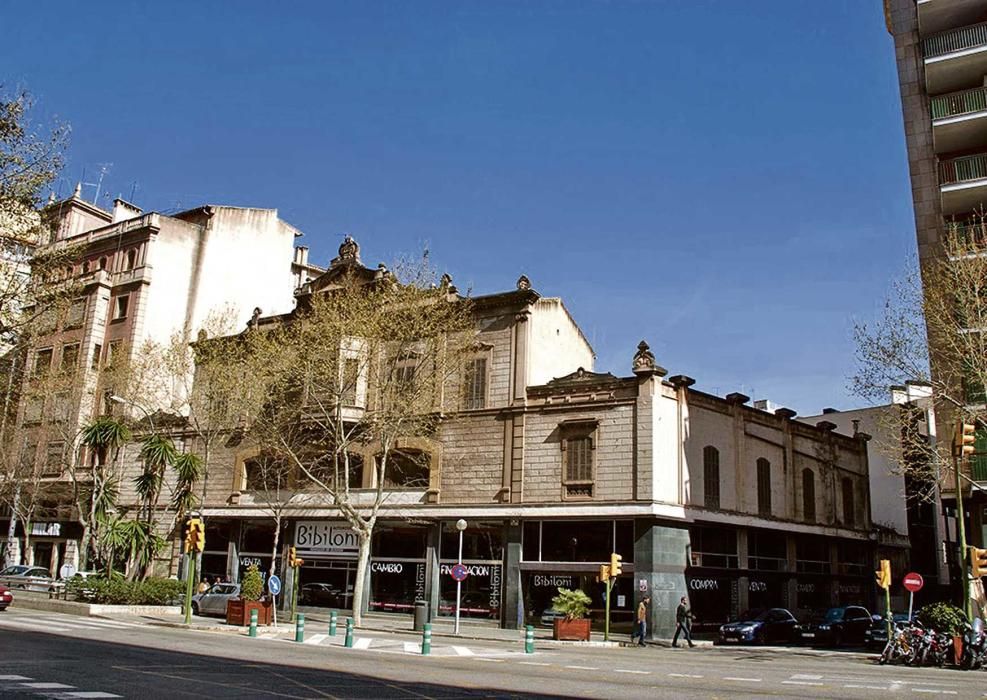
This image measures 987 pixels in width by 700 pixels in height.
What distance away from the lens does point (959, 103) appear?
34219 millimetres

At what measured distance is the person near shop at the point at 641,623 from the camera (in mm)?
29266

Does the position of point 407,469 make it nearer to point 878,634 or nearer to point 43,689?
point 878,634

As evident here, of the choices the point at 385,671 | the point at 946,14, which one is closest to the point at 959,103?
the point at 946,14

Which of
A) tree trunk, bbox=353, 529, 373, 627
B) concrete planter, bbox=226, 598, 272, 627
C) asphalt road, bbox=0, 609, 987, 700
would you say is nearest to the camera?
asphalt road, bbox=0, 609, 987, 700

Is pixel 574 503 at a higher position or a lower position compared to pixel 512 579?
higher

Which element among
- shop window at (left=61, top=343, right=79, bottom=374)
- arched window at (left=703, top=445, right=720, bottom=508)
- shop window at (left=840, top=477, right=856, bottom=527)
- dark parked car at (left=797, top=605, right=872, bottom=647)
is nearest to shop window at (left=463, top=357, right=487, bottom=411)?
arched window at (left=703, top=445, right=720, bottom=508)

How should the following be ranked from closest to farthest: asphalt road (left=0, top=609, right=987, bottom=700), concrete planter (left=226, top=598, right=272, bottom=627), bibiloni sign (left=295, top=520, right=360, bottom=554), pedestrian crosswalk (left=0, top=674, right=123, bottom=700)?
pedestrian crosswalk (left=0, top=674, right=123, bottom=700) < asphalt road (left=0, top=609, right=987, bottom=700) < concrete planter (left=226, top=598, right=272, bottom=627) < bibiloni sign (left=295, top=520, right=360, bottom=554)

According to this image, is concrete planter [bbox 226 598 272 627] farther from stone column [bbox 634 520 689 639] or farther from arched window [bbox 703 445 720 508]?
arched window [bbox 703 445 720 508]

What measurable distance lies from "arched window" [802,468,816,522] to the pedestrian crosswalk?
33.2m

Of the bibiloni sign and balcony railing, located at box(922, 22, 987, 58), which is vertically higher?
balcony railing, located at box(922, 22, 987, 58)

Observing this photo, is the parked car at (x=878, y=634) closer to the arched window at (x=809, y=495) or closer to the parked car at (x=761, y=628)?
the parked car at (x=761, y=628)

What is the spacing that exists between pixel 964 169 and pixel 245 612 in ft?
95.2

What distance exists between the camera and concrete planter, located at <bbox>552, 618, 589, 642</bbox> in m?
28.6

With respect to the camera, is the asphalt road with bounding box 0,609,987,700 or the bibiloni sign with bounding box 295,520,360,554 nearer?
the asphalt road with bounding box 0,609,987,700
